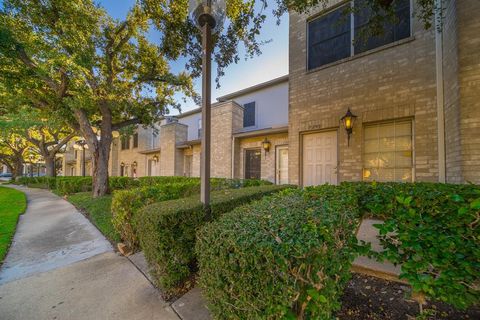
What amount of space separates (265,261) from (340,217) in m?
0.83

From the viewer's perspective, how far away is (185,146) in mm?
12328

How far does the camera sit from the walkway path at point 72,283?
2234 mm

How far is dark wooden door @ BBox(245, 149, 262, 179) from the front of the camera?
9305 millimetres

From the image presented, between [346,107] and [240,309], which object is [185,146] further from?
[240,309]

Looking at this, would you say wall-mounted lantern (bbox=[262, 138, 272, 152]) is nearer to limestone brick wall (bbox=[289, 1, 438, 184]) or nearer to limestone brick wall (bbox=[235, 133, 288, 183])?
limestone brick wall (bbox=[235, 133, 288, 183])

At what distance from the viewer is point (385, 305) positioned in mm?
2109

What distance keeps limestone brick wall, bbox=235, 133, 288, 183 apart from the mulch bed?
633 centimetres

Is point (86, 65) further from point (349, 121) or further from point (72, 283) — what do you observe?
point (349, 121)

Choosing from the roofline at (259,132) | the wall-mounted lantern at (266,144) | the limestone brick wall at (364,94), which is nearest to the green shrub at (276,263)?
the limestone brick wall at (364,94)

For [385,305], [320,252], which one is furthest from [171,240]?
[385,305]

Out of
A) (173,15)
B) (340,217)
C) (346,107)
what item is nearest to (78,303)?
(340,217)

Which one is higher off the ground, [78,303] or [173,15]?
[173,15]

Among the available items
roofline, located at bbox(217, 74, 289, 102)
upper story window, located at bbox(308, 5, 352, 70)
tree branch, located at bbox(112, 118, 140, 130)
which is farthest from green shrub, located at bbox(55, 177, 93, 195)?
upper story window, located at bbox(308, 5, 352, 70)

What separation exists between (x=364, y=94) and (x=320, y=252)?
5912 mm
